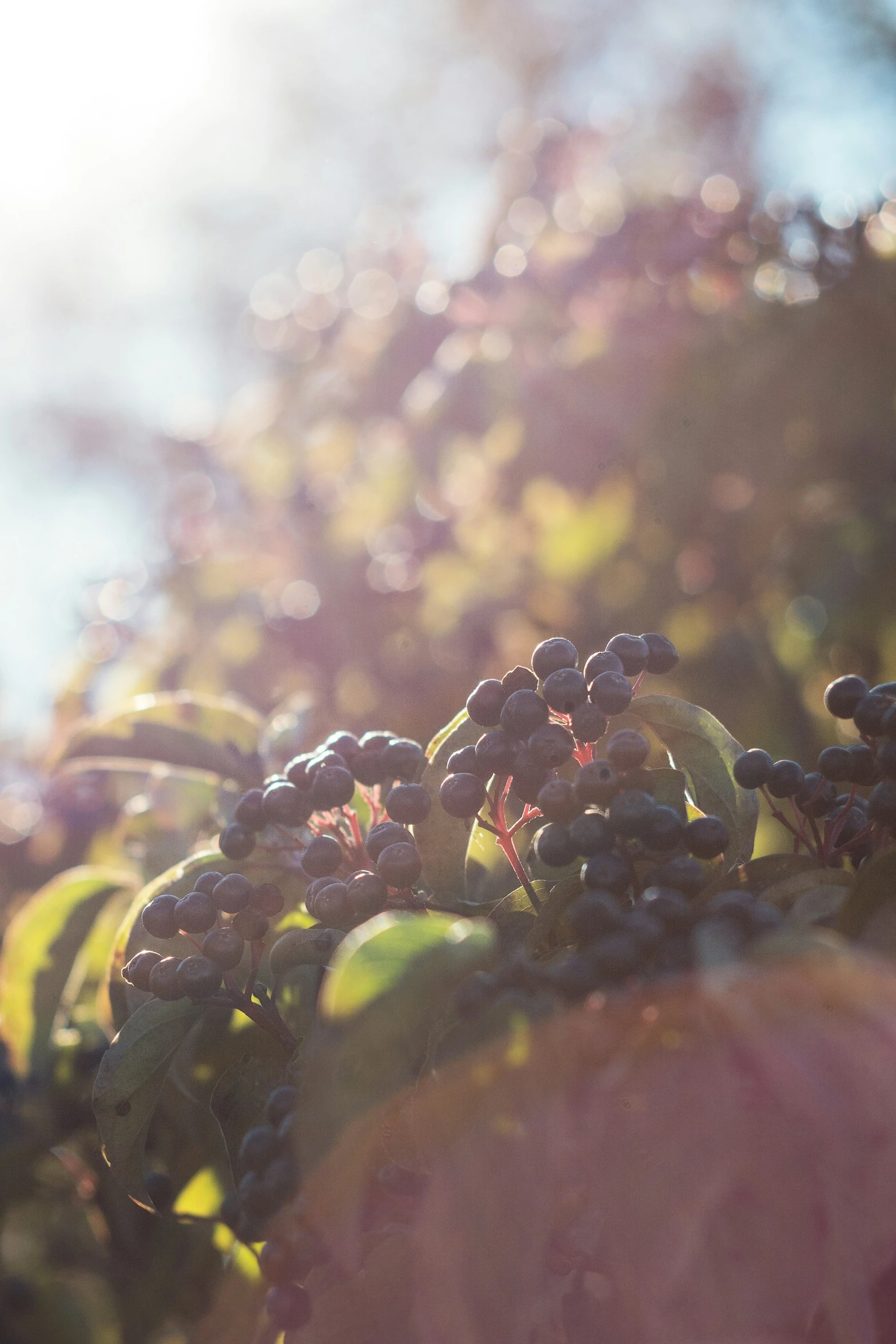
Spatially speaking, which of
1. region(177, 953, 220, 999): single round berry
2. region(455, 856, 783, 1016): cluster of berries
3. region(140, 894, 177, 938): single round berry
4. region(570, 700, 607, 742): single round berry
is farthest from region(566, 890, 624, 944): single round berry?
region(140, 894, 177, 938): single round berry

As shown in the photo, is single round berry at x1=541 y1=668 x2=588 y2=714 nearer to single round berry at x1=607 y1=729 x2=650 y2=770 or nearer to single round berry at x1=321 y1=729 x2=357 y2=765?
single round berry at x1=607 y1=729 x2=650 y2=770

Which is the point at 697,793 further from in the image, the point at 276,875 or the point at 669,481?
the point at 669,481

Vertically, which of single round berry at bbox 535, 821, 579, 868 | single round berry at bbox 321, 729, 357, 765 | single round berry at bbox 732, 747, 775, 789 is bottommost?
single round berry at bbox 535, 821, 579, 868

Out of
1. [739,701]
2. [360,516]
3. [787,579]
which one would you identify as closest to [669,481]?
[787,579]

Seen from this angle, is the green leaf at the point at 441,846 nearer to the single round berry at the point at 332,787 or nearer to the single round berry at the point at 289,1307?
the single round berry at the point at 332,787

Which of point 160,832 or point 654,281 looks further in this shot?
point 654,281
